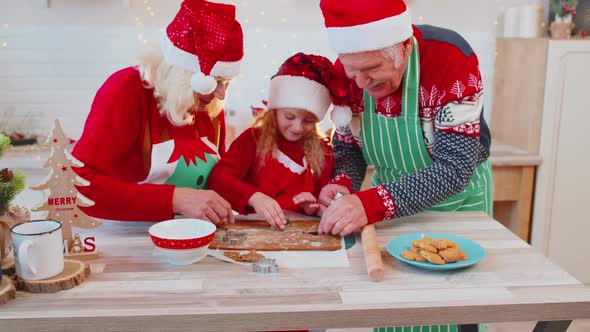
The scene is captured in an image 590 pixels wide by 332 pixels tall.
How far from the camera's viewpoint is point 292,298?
4.05ft

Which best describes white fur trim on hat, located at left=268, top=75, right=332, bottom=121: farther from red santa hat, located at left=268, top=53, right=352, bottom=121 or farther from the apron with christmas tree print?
the apron with christmas tree print

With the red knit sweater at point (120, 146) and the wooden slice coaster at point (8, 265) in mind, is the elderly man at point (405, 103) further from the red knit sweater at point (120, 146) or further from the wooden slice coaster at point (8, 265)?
the wooden slice coaster at point (8, 265)

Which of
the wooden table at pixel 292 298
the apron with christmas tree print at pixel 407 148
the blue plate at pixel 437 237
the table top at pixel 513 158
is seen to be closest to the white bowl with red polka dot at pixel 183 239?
the wooden table at pixel 292 298

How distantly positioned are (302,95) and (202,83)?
43 centimetres

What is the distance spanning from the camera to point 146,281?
1309 mm

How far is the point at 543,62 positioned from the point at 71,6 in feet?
8.52

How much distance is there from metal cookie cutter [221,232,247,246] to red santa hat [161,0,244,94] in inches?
16.0

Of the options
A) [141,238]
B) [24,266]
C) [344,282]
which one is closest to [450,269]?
[344,282]

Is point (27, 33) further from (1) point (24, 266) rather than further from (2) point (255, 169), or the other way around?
(1) point (24, 266)

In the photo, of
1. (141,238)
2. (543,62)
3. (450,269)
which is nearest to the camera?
(450,269)

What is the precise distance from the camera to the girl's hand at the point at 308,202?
1787 millimetres

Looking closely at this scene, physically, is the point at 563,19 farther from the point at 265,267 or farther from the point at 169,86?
the point at 265,267

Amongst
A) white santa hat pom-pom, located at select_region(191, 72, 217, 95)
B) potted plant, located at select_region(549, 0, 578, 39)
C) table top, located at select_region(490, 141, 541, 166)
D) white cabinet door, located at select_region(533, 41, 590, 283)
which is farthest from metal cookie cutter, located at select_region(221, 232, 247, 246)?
potted plant, located at select_region(549, 0, 578, 39)

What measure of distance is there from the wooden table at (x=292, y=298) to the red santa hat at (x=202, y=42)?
0.56 meters
